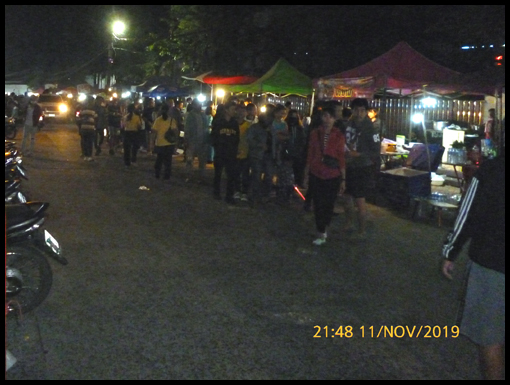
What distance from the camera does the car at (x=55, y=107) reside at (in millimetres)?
41500

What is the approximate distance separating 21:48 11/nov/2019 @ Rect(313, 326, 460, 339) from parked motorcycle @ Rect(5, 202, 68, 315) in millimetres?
2422

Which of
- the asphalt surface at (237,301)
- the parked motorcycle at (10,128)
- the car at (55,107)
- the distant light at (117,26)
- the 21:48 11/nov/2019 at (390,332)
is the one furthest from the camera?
the car at (55,107)

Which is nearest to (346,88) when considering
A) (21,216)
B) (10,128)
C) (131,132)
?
(131,132)

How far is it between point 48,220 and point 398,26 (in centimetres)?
1502

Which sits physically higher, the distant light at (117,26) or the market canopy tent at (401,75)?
the distant light at (117,26)

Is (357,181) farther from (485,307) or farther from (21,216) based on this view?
(485,307)

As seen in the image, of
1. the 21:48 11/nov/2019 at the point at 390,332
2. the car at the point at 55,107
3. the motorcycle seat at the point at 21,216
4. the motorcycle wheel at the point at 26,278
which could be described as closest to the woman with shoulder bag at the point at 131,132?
the motorcycle seat at the point at 21,216

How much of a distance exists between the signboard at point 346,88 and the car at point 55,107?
30.2 meters

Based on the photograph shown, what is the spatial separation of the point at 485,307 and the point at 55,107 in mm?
40732

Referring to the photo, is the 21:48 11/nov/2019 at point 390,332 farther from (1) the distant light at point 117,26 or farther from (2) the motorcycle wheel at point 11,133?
(1) the distant light at point 117,26

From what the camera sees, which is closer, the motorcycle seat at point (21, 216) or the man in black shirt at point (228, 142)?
the motorcycle seat at point (21, 216)

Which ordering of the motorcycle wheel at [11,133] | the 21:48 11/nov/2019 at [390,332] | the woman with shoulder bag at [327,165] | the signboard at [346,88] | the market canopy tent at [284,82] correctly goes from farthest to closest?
the motorcycle wheel at [11,133]
the market canopy tent at [284,82]
the signboard at [346,88]
the woman with shoulder bag at [327,165]
the 21:48 11/nov/2019 at [390,332]
